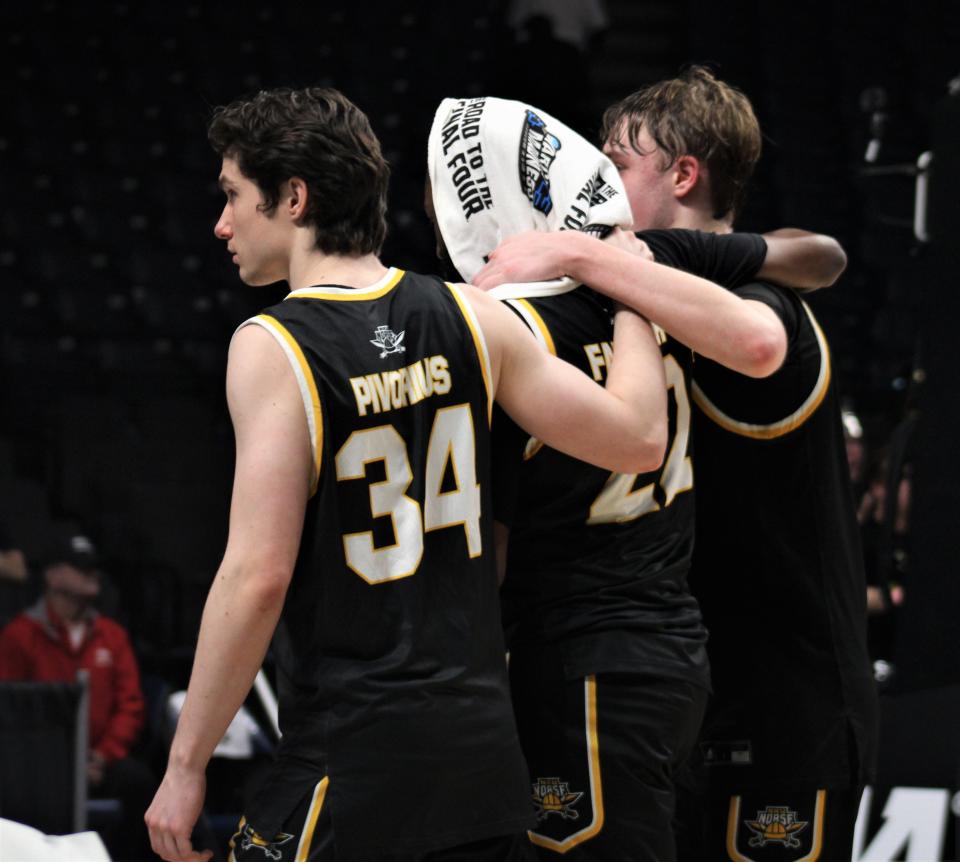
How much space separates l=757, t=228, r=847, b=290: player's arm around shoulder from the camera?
2.74 metres

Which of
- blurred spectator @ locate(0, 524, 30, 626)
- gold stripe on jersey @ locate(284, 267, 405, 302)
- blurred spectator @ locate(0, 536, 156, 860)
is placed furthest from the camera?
blurred spectator @ locate(0, 524, 30, 626)

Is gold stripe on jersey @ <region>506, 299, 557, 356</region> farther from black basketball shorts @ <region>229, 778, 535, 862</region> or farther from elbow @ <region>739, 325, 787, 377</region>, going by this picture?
black basketball shorts @ <region>229, 778, 535, 862</region>

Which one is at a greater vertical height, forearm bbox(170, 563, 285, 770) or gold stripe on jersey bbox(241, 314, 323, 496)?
gold stripe on jersey bbox(241, 314, 323, 496)

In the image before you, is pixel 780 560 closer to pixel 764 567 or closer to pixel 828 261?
pixel 764 567

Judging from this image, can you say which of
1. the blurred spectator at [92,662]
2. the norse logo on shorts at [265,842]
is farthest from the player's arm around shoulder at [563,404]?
the blurred spectator at [92,662]

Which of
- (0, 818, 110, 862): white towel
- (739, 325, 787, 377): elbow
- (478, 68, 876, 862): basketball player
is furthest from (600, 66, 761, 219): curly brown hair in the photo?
(0, 818, 110, 862): white towel

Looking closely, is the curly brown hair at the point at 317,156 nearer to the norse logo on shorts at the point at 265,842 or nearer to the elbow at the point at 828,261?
the norse logo on shorts at the point at 265,842

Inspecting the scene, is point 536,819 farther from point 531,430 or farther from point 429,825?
point 531,430

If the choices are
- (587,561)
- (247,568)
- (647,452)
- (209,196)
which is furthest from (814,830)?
(209,196)

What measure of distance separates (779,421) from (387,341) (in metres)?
0.92

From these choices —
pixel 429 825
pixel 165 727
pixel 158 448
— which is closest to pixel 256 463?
pixel 429 825

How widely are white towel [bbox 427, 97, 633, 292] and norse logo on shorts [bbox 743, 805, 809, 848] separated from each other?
1.02 meters

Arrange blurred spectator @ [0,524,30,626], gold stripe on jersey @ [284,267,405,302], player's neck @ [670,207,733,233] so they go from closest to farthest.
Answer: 1. gold stripe on jersey @ [284,267,405,302]
2. player's neck @ [670,207,733,233]
3. blurred spectator @ [0,524,30,626]

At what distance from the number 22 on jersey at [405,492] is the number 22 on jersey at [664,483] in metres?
0.31
